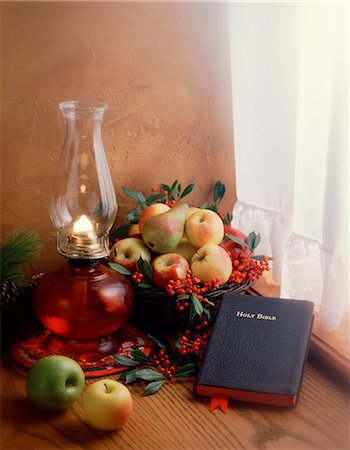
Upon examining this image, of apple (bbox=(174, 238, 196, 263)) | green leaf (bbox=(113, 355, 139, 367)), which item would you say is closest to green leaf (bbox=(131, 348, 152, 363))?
green leaf (bbox=(113, 355, 139, 367))

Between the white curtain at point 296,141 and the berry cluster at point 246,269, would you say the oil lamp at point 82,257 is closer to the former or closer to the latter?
the berry cluster at point 246,269

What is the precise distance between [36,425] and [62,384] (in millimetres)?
69

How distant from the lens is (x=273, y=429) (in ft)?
3.35

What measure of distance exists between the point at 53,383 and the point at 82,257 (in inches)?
9.0

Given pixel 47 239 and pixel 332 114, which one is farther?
pixel 47 239

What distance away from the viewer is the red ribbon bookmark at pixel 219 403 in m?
1.06

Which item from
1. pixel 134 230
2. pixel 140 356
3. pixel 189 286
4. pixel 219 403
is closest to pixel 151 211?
pixel 134 230

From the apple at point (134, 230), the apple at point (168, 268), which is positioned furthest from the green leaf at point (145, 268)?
the apple at point (134, 230)

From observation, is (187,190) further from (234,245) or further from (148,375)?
(148,375)

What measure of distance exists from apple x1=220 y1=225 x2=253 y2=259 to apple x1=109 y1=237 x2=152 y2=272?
15 centimetres

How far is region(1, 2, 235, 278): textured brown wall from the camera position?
1284mm

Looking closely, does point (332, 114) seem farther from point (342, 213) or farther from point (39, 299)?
point (39, 299)

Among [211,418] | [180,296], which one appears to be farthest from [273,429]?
[180,296]

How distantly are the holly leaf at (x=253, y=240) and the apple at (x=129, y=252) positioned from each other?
0.20 metres
